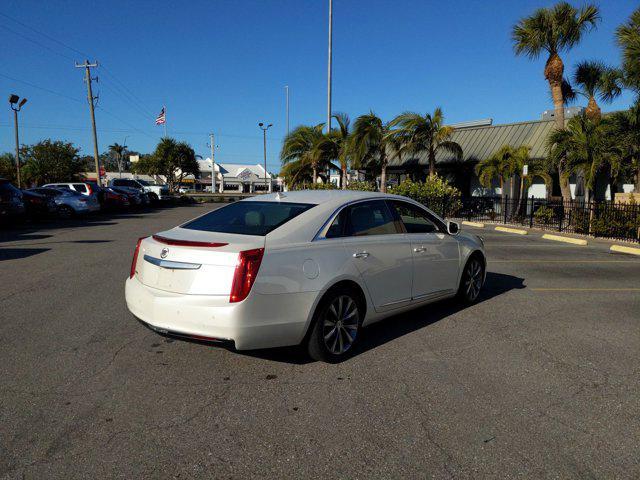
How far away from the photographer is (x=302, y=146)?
1416 inches

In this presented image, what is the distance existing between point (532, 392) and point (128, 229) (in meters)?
16.5

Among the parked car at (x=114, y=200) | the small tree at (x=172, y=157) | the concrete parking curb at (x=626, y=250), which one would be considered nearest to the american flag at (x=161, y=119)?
the small tree at (x=172, y=157)

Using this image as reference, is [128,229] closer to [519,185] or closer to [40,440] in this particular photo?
[40,440]

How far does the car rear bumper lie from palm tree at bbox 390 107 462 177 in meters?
23.3

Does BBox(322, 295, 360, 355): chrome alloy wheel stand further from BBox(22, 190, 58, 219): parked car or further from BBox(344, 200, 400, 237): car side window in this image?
BBox(22, 190, 58, 219): parked car

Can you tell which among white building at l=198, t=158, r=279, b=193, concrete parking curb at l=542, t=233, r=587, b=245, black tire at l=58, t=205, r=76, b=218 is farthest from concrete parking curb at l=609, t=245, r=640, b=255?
white building at l=198, t=158, r=279, b=193

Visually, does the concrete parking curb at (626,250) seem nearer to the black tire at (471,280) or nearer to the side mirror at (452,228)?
the black tire at (471,280)

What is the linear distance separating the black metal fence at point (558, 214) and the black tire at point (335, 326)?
47.5ft

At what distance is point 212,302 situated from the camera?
411 centimetres

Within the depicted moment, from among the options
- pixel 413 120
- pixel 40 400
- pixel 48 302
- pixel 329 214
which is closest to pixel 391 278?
pixel 329 214

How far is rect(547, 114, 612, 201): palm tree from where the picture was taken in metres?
18.5

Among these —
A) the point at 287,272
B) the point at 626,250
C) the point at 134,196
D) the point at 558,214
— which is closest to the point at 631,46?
the point at 558,214

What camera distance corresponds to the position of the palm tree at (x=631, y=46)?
1716 cm

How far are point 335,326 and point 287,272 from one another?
2.65ft
